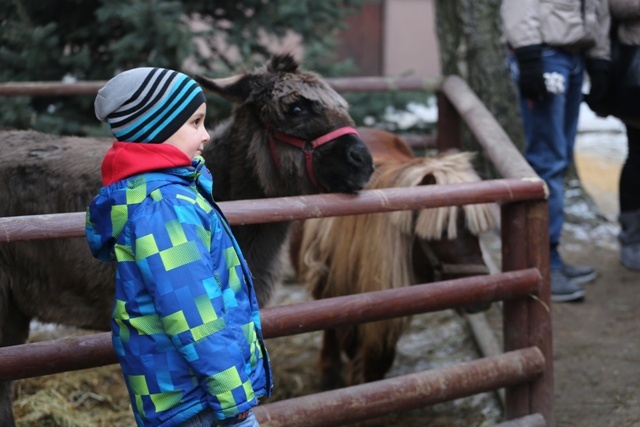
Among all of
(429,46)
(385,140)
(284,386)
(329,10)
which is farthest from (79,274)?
(429,46)

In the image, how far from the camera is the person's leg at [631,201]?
5539 mm

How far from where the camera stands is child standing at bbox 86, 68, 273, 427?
2045 millimetres

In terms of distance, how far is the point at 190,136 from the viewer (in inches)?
86.7

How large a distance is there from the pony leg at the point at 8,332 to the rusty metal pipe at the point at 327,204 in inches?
31.1

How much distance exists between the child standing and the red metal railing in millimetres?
612

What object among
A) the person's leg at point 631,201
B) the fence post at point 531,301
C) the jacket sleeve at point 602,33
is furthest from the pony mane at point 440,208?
the person's leg at point 631,201

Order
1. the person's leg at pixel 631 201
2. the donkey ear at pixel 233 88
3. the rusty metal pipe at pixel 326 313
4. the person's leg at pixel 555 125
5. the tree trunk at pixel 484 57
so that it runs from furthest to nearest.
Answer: the tree trunk at pixel 484 57 → the person's leg at pixel 631 201 → the person's leg at pixel 555 125 → the donkey ear at pixel 233 88 → the rusty metal pipe at pixel 326 313

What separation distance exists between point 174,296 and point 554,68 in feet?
11.4

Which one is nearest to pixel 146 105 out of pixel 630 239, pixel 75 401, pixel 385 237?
pixel 385 237

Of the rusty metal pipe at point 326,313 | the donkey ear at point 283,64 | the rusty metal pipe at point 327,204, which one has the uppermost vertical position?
the donkey ear at point 283,64

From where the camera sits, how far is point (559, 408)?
167 inches

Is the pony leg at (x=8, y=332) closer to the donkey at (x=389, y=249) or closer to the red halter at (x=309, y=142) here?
the red halter at (x=309, y=142)

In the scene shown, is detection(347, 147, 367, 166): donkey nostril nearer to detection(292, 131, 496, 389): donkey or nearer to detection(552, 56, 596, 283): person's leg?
detection(292, 131, 496, 389): donkey

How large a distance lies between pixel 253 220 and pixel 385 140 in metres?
2.38
